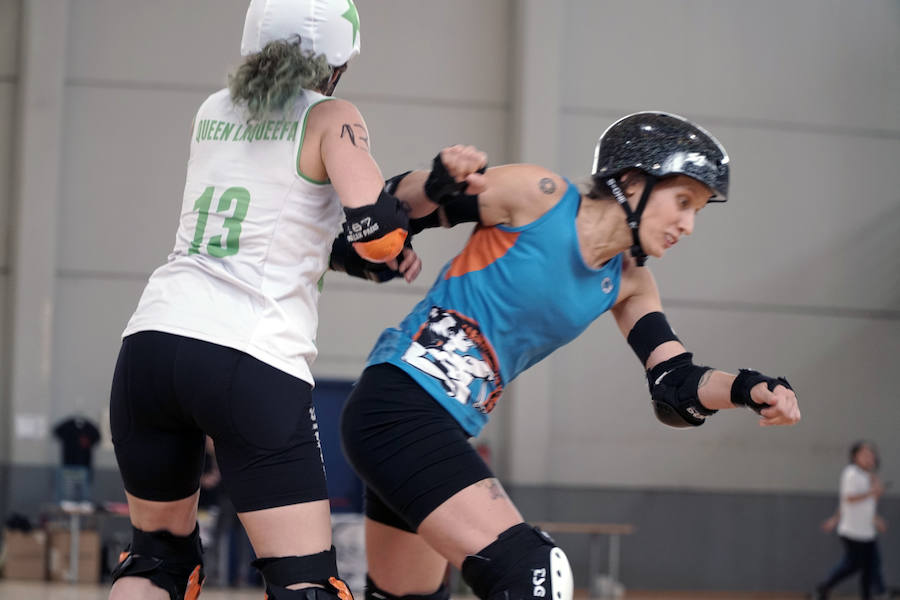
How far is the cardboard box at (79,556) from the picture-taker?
9.55m

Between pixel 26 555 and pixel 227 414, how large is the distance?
8503 mm

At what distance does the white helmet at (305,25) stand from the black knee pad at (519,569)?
3.74 feet

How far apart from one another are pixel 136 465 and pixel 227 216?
56 centimetres

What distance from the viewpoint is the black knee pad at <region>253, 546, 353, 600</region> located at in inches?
83.1

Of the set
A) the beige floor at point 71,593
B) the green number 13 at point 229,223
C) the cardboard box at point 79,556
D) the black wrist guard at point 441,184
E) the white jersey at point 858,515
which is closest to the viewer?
the green number 13 at point 229,223

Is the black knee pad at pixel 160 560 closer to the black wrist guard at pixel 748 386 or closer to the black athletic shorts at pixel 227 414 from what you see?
the black athletic shorts at pixel 227 414

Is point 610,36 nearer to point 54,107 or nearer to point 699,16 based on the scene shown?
point 699,16

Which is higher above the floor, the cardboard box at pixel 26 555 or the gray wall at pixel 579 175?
the gray wall at pixel 579 175

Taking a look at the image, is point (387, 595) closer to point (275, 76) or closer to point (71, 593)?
point (275, 76)

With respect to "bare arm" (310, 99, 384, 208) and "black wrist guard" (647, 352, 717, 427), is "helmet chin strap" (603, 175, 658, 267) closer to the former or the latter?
"black wrist guard" (647, 352, 717, 427)

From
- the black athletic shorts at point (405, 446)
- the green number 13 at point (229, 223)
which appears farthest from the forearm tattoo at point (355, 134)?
the black athletic shorts at point (405, 446)

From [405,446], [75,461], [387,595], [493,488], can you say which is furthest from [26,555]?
[493,488]

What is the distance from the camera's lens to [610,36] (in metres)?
11.3

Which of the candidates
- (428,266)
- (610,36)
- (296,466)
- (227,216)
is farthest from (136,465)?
(610,36)
